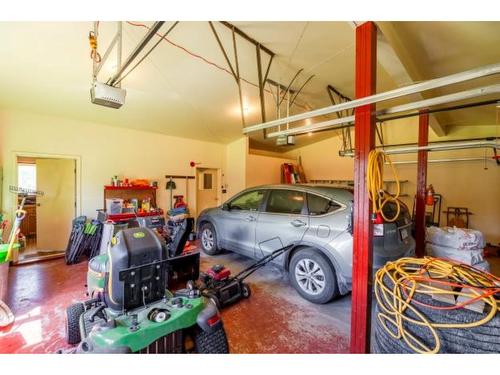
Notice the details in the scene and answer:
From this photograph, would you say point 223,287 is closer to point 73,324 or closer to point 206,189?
point 73,324

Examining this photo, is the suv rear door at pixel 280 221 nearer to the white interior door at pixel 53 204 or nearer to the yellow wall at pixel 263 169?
the yellow wall at pixel 263 169

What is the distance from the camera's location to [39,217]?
466 cm

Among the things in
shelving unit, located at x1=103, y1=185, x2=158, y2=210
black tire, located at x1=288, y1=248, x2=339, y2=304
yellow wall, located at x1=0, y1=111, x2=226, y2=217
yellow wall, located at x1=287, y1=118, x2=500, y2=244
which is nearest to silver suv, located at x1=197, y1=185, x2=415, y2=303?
black tire, located at x1=288, y1=248, x2=339, y2=304

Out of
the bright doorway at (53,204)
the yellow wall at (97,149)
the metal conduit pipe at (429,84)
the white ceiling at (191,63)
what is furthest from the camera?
the bright doorway at (53,204)

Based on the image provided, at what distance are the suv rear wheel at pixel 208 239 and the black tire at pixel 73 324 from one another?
93.5 inches

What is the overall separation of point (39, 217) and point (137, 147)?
2.29 meters

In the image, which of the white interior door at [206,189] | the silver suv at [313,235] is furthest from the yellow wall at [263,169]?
the silver suv at [313,235]

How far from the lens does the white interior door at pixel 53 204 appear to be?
4.62 meters

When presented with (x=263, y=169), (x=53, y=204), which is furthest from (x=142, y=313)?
(x=263, y=169)

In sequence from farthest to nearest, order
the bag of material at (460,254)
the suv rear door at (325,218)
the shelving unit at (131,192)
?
the shelving unit at (131,192)
the bag of material at (460,254)
the suv rear door at (325,218)

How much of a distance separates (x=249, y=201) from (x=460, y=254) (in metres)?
3.00
